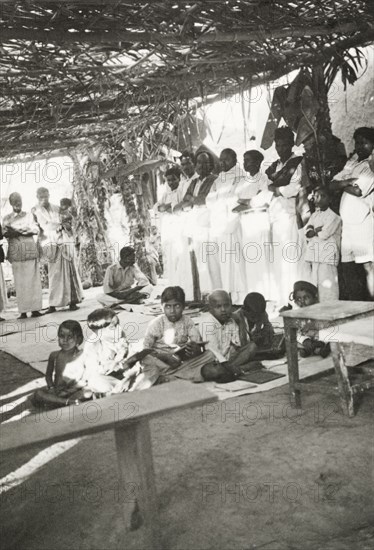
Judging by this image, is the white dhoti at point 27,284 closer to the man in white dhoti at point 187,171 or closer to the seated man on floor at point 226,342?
the man in white dhoti at point 187,171

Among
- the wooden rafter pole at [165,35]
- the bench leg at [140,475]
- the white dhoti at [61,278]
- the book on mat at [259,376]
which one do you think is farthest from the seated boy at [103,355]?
the white dhoti at [61,278]

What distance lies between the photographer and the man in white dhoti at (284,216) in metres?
6.31

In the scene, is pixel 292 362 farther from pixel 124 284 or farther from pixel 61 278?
pixel 61 278

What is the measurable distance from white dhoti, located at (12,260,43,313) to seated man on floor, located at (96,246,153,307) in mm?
1043

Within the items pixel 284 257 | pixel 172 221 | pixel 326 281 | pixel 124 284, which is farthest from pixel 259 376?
pixel 124 284

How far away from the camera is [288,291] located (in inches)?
276

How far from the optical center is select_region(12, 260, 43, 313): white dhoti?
30.8 feet

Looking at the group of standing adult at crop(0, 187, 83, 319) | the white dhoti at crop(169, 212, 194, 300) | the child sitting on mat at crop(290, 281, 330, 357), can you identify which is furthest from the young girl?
the group of standing adult at crop(0, 187, 83, 319)

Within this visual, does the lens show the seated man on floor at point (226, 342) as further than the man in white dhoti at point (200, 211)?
No

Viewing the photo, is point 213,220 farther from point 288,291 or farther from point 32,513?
point 32,513

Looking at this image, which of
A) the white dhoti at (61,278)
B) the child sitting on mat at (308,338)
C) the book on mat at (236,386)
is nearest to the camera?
the book on mat at (236,386)

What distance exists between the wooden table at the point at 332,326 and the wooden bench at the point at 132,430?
1224 mm

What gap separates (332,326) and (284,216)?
305cm

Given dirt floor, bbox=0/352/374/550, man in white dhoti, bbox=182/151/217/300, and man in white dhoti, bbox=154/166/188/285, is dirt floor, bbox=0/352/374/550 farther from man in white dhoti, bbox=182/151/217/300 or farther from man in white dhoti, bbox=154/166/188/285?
man in white dhoti, bbox=154/166/188/285
